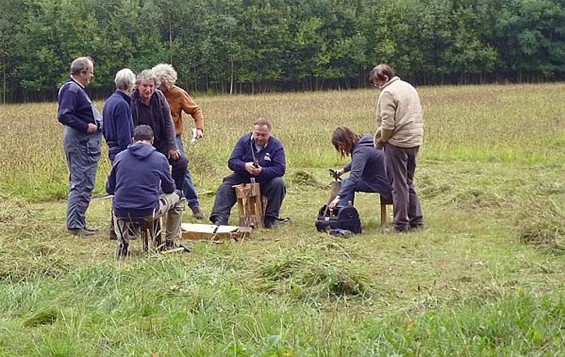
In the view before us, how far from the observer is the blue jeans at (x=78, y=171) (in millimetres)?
7634

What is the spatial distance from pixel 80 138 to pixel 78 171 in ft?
1.13

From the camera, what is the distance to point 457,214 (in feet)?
27.1

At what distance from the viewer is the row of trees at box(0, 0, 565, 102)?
44344 mm

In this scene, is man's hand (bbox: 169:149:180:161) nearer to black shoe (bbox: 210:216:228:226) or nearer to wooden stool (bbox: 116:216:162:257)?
black shoe (bbox: 210:216:228:226)

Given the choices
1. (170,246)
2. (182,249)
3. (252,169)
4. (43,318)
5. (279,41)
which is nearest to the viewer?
(43,318)

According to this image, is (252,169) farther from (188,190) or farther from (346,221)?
(346,221)

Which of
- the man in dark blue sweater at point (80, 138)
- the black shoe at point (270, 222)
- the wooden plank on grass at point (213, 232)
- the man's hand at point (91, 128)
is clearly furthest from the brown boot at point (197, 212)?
the man's hand at point (91, 128)

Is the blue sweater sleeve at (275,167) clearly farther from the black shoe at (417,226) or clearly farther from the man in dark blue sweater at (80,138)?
the man in dark blue sweater at (80,138)

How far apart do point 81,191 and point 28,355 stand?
3.83 m

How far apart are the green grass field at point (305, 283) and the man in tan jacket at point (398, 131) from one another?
44cm

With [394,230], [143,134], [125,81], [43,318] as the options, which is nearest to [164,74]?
[125,81]

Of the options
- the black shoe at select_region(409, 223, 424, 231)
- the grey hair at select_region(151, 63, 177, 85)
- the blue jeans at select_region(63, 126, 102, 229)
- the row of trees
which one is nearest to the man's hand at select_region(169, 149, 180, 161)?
the blue jeans at select_region(63, 126, 102, 229)

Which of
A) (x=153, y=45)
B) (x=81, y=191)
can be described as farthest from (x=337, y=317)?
(x=153, y=45)

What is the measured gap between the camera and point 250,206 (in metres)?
7.95
